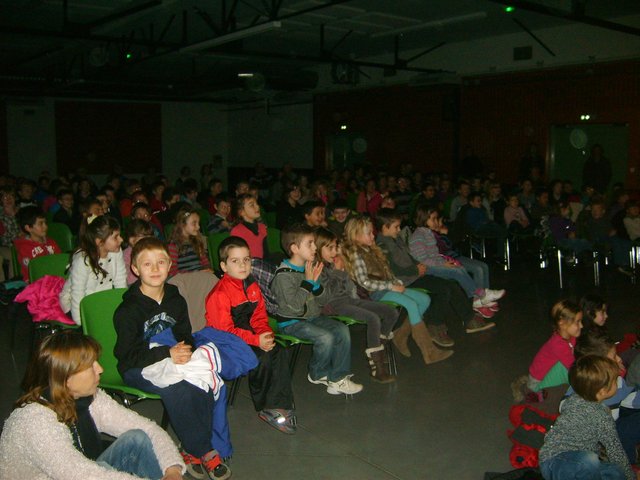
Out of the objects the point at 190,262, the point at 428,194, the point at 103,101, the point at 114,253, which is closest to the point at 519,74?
the point at 428,194

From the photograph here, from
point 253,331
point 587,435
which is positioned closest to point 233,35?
point 253,331

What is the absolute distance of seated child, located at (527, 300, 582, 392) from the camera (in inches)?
137

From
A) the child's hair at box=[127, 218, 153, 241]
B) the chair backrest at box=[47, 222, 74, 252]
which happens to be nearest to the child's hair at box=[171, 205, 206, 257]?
the child's hair at box=[127, 218, 153, 241]

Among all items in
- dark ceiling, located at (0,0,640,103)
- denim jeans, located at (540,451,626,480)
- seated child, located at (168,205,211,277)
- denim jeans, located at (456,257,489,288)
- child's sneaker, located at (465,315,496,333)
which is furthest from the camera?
dark ceiling, located at (0,0,640,103)

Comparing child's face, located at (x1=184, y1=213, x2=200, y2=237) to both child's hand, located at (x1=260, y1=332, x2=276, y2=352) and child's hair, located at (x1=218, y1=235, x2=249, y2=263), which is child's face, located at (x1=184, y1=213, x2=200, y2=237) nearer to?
child's hair, located at (x1=218, y1=235, x2=249, y2=263)

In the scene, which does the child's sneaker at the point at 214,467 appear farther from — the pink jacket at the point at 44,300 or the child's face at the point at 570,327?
the child's face at the point at 570,327

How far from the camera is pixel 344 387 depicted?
4.06m

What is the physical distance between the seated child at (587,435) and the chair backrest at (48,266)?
3491 mm

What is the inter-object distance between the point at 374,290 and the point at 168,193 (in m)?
3.91

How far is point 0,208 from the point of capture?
23.6 feet

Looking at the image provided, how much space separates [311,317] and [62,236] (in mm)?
3378

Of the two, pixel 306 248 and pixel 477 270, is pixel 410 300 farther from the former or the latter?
pixel 477 270

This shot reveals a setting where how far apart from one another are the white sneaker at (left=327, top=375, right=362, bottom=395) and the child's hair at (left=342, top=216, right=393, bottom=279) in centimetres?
94

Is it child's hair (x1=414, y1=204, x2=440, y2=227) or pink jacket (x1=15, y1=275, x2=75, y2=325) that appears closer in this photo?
pink jacket (x1=15, y1=275, x2=75, y2=325)
